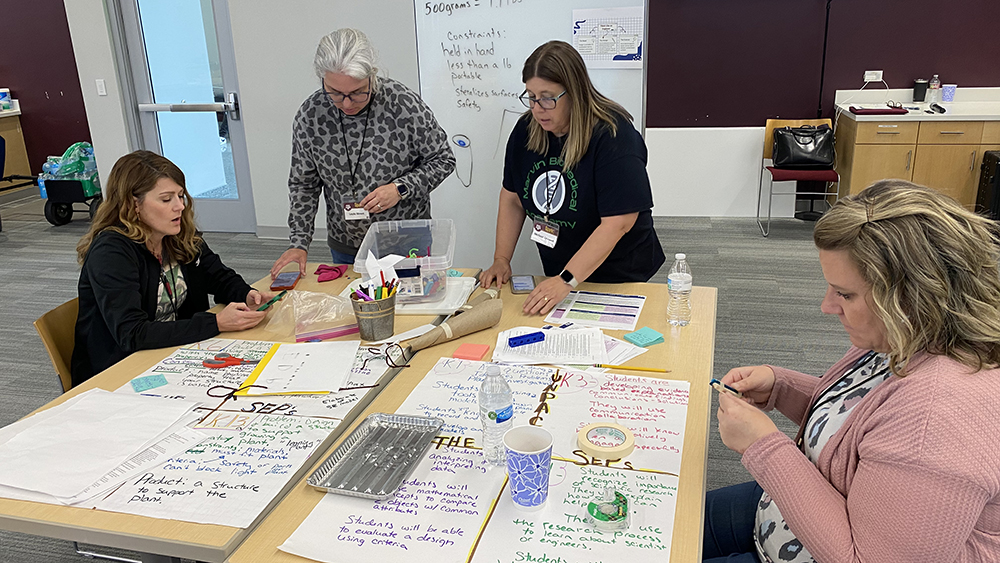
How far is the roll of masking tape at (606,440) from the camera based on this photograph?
130 cm

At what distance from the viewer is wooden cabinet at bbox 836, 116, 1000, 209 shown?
4992 millimetres

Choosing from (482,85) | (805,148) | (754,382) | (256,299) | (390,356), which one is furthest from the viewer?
(805,148)

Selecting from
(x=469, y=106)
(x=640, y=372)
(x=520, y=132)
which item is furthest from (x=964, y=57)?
(x=640, y=372)

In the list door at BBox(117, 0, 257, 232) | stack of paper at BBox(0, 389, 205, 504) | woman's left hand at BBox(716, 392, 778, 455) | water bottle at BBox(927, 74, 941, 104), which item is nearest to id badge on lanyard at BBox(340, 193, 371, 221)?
stack of paper at BBox(0, 389, 205, 504)

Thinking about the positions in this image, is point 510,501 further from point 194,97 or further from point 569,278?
point 194,97

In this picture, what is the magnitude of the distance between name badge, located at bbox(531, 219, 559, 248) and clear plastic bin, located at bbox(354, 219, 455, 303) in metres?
0.28

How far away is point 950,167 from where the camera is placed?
5.12 meters

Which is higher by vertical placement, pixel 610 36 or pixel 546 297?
pixel 610 36

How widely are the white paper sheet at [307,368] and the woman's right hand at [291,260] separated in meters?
0.58

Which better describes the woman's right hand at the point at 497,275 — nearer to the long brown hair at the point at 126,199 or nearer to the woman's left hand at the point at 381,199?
the woman's left hand at the point at 381,199

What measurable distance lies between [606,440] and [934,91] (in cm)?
532

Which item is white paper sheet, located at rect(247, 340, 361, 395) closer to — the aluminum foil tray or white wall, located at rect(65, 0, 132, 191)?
the aluminum foil tray

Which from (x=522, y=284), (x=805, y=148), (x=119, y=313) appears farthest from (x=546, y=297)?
(x=805, y=148)

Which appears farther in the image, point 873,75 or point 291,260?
point 873,75
